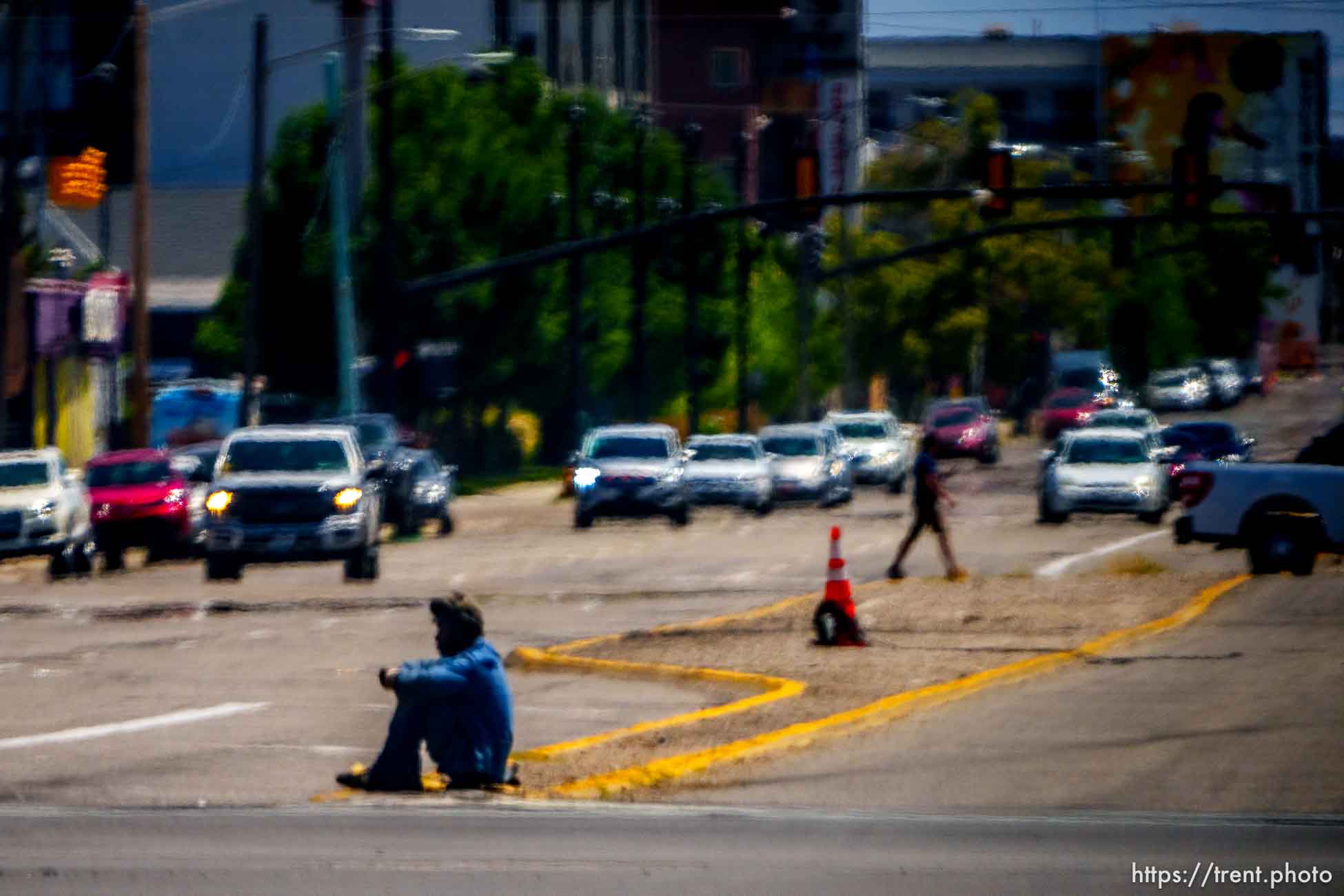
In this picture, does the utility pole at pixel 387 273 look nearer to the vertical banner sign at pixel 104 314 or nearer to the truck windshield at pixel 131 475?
the truck windshield at pixel 131 475

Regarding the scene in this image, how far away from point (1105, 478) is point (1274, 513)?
12212mm

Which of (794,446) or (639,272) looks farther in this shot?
(639,272)

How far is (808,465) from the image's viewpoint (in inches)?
1780

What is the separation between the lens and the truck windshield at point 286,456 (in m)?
28.3

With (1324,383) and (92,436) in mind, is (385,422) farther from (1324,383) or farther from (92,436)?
(1324,383)

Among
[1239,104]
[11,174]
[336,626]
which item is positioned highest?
[1239,104]

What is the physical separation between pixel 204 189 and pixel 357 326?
65.1ft

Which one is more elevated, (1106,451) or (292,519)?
(1106,451)

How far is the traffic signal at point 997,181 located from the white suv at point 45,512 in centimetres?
1400

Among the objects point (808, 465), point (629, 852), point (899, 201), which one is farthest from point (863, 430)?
point (629, 852)

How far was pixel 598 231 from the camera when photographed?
61375 millimetres

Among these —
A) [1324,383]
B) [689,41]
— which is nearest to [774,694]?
[689,41]

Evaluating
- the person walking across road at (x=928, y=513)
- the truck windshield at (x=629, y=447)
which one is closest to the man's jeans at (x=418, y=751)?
the person walking across road at (x=928, y=513)
